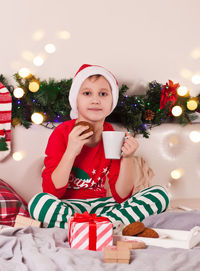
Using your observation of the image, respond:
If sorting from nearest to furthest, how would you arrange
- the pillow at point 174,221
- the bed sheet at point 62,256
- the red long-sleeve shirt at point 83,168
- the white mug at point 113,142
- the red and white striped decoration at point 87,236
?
the bed sheet at point 62,256
the red and white striped decoration at point 87,236
the pillow at point 174,221
the white mug at point 113,142
the red long-sleeve shirt at point 83,168

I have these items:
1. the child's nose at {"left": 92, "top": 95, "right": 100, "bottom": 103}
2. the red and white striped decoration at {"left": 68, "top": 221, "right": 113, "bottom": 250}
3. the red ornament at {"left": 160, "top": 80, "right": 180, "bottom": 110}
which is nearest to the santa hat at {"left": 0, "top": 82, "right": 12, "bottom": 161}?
the child's nose at {"left": 92, "top": 95, "right": 100, "bottom": 103}

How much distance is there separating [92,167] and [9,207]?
37cm

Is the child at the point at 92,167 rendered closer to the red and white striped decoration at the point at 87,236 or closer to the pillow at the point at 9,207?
the pillow at the point at 9,207

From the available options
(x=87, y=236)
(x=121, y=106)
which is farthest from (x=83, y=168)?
(x=87, y=236)

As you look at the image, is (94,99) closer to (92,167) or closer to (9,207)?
(92,167)

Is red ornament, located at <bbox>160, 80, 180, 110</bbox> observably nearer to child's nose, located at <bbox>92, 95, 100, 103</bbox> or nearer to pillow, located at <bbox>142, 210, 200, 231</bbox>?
child's nose, located at <bbox>92, 95, 100, 103</bbox>

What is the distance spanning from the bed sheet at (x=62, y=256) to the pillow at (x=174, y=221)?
213 mm

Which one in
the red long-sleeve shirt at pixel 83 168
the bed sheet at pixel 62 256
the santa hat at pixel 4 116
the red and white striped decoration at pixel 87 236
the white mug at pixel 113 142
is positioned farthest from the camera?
the santa hat at pixel 4 116

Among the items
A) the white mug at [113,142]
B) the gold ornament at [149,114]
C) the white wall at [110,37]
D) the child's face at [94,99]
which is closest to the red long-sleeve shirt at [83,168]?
the child's face at [94,99]

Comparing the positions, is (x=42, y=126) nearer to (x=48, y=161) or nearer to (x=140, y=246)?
(x=48, y=161)

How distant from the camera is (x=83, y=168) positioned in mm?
1595

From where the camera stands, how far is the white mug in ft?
4.46

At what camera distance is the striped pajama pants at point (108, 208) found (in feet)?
4.28

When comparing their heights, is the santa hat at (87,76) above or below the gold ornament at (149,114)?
above
